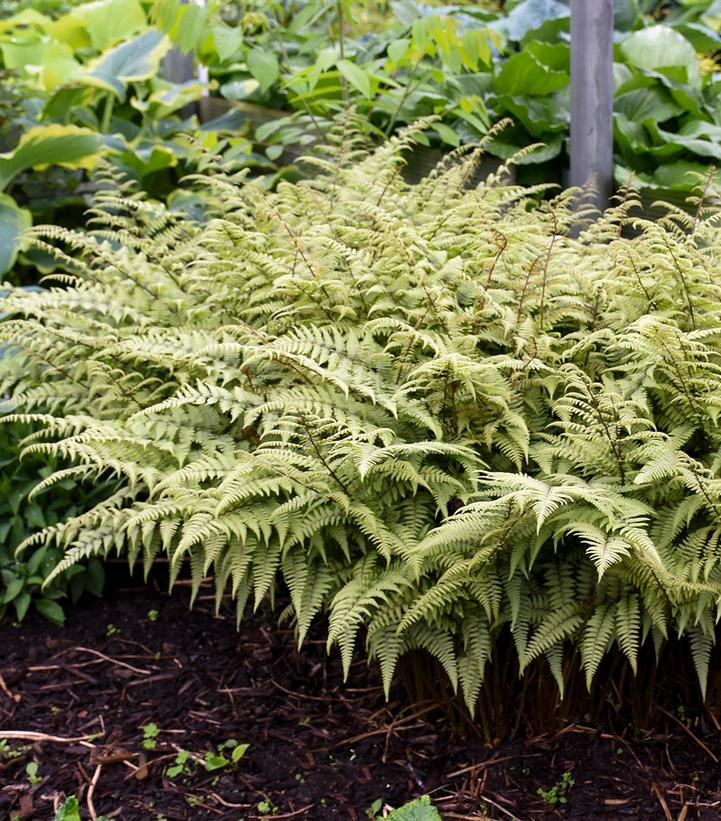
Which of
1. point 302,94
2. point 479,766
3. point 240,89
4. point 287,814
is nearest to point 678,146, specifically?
point 302,94

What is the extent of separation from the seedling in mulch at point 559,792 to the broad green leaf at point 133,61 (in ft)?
14.9

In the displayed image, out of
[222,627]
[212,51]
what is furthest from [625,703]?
[212,51]

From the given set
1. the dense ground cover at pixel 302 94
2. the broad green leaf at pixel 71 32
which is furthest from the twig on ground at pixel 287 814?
the broad green leaf at pixel 71 32

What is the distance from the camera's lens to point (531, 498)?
199 centimetres

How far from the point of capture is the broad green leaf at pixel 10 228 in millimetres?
4367

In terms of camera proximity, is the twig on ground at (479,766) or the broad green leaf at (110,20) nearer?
the twig on ground at (479,766)

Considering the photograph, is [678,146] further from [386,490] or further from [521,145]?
[386,490]

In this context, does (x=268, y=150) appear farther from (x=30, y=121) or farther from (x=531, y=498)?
(x=531, y=498)

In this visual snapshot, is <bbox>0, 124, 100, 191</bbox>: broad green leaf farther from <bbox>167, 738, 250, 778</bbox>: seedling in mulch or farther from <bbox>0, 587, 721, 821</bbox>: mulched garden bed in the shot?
<bbox>167, 738, 250, 778</bbox>: seedling in mulch

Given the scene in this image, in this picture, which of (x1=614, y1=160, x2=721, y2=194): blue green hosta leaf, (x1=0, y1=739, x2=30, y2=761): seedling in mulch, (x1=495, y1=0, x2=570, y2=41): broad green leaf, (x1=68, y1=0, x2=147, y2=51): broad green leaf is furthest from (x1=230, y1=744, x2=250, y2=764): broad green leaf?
(x1=68, y1=0, x2=147, y2=51): broad green leaf

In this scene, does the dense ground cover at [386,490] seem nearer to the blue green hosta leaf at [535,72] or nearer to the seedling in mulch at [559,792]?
the seedling in mulch at [559,792]

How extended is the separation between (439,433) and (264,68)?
127 inches

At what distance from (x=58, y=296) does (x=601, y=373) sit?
1832 mm

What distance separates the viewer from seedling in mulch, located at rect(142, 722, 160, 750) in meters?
2.78
